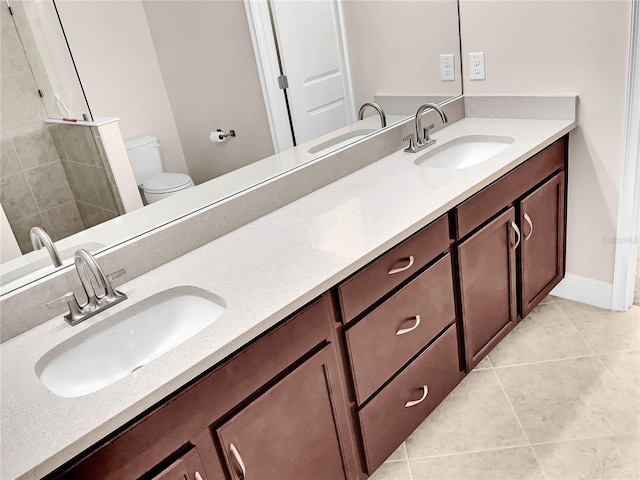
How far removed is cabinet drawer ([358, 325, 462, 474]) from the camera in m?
1.67

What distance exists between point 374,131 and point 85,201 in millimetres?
1212

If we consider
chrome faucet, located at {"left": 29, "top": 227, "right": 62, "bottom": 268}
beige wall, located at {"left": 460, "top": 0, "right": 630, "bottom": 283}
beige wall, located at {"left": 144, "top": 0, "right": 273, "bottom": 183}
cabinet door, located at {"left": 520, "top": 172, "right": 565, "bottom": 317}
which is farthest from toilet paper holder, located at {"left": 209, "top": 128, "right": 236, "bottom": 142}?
beige wall, located at {"left": 460, "top": 0, "right": 630, "bottom": 283}

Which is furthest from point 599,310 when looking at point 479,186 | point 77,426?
point 77,426

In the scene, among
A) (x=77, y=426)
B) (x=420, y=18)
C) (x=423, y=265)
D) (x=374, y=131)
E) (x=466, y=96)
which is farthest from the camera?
(x=466, y=96)

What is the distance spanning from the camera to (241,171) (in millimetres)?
1807

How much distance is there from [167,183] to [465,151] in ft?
4.37

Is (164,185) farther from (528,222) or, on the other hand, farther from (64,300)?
(528,222)

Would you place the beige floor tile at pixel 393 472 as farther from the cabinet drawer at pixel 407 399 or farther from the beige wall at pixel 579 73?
the beige wall at pixel 579 73

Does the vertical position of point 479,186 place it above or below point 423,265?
above

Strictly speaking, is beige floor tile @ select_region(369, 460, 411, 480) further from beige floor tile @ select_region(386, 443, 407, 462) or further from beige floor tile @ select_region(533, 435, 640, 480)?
beige floor tile @ select_region(533, 435, 640, 480)

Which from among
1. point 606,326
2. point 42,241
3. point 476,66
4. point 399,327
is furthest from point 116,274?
point 606,326

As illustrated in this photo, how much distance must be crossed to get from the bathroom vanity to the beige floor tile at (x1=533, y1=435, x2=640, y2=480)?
1.27 feet

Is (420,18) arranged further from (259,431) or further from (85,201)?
(259,431)

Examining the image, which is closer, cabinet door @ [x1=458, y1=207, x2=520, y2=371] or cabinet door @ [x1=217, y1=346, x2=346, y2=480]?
cabinet door @ [x1=217, y1=346, x2=346, y2=480]
